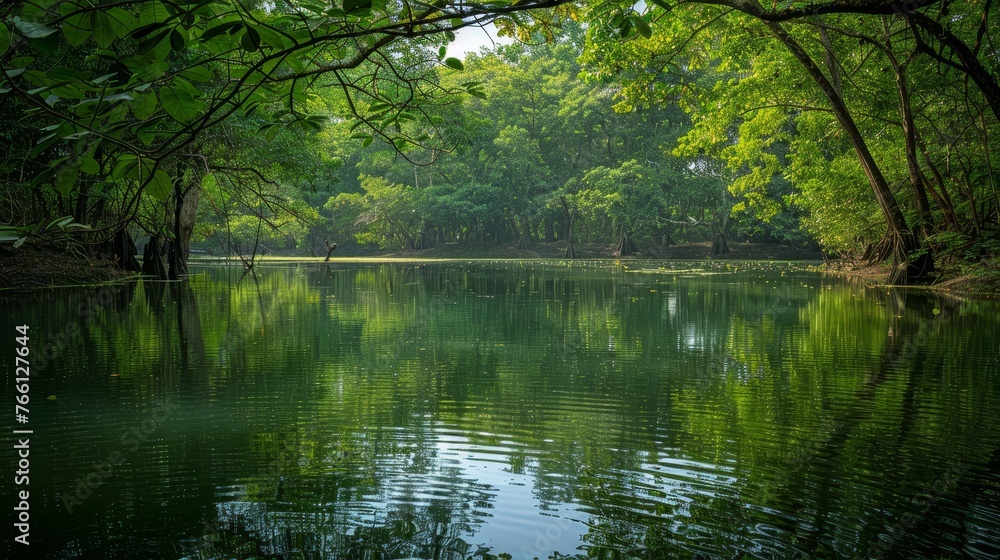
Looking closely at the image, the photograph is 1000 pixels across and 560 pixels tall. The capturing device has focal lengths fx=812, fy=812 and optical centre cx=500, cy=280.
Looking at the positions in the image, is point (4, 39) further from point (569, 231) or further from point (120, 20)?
point (569, 231)

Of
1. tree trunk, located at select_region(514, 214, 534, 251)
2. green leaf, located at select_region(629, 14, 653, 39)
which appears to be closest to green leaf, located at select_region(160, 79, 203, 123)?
green leaf, located at select_region(629, 14, 653, 39)

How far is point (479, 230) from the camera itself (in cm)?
5497

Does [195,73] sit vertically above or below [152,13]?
below

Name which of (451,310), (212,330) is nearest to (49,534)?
(212,330)

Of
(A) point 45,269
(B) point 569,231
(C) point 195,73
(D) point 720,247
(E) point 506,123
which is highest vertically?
(E) point 506,123

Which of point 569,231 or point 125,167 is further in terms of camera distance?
point 569,231

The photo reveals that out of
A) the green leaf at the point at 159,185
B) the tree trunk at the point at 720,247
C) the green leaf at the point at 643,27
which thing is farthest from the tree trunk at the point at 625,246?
the green leaf at the point at 159,185

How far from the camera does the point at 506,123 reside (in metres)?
46.6

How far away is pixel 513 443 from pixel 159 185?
2.60 meters

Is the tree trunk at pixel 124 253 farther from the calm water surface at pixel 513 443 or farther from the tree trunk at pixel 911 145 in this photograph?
the tree trunk at pixel 911 145

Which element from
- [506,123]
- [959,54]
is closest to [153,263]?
[959,54]

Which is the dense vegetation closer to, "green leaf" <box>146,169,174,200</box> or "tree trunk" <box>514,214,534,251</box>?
"green leaf" <box>146,169,174,200</box>

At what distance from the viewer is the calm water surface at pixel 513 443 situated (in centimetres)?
306

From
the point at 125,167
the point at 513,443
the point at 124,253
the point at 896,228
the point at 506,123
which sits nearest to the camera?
the point at 125,167
